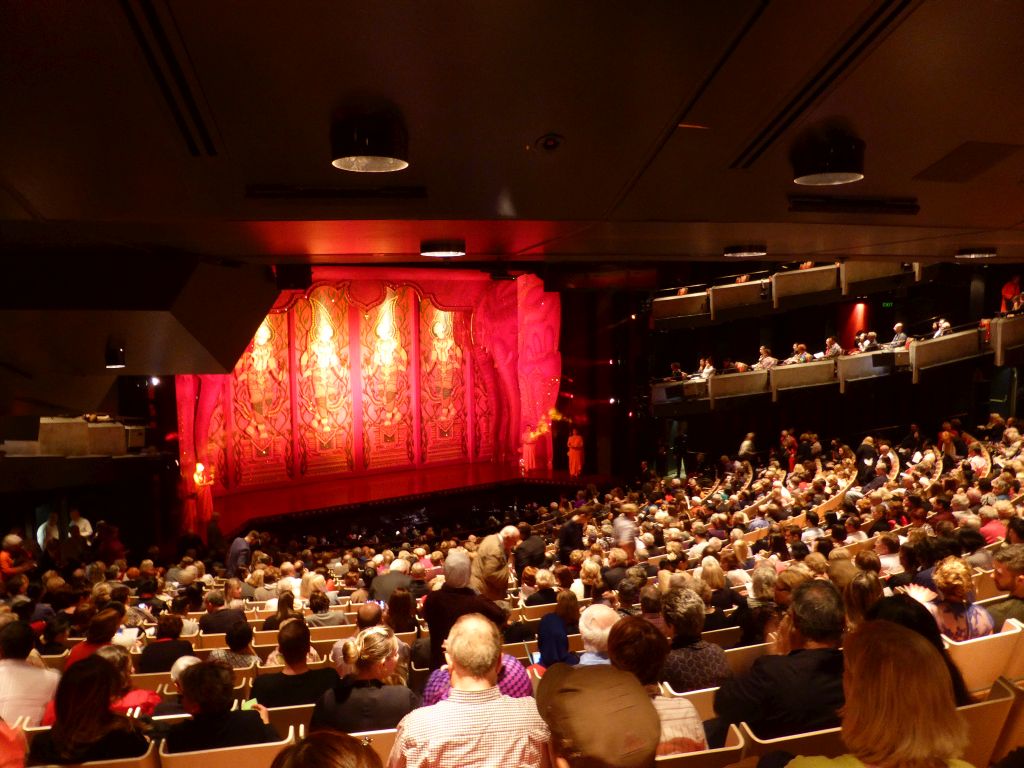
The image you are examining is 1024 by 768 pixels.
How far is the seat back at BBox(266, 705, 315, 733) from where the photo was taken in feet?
12.2

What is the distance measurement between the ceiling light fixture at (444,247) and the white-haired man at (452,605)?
1473 millimetres

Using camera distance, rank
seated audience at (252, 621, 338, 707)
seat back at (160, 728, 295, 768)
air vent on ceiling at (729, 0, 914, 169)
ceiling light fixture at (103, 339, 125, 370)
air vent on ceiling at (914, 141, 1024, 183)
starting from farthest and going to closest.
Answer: ceiling light fixture at (103, 339, 125, 370) → seated audience at (252, 621, 338, 707) → air vent on ceiling at (914, 141, 1024, 183) → seat back at (160, 728, 295, 768) → air vent on ceiling at (729, 0, 914, 169)

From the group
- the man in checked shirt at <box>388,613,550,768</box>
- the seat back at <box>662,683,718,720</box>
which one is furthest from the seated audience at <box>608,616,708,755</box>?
the man in checked shirt at <box>388,613,550,768</box>

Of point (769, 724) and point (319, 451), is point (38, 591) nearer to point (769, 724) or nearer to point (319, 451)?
point (769, 724)

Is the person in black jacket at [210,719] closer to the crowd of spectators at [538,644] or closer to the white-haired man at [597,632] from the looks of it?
the crowd of spectators at [538,644]

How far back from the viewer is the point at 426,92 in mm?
2309

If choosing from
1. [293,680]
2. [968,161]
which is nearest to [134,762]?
[293,680]

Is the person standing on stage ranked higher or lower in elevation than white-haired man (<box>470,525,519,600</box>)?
higher

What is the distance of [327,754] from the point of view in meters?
1.63

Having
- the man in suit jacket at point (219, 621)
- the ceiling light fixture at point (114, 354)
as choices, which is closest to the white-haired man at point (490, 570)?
the man in suit jacket at point (219, 621)

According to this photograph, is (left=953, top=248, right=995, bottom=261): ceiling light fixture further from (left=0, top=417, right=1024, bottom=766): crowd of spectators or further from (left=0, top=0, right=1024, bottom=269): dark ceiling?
(left=0, top=0, right=1024, bottom=269): dark ceiling

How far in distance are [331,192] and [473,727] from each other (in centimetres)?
187

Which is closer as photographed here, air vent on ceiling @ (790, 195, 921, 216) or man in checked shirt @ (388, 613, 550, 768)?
man in checked shirt @ (388, 613, 550, 768)

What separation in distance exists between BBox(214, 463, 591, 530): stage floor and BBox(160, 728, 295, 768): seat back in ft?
41.7
